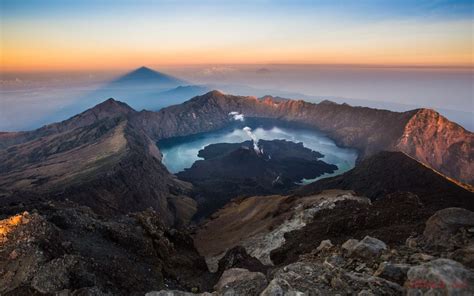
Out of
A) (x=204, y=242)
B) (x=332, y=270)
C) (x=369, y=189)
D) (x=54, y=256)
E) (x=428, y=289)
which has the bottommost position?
(x=369, y=189)

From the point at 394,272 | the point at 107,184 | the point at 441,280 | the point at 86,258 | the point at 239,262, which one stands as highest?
the point at 441,280

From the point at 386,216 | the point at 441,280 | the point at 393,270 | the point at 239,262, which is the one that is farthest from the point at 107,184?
the point at 441,280

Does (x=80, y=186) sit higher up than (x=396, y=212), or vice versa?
(x=396, y=212)

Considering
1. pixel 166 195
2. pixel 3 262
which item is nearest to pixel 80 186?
pixel 166 195

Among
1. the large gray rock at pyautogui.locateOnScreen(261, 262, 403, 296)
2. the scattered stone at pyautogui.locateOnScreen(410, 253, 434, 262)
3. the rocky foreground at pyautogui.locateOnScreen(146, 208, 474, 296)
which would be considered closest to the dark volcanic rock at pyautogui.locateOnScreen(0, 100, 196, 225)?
the rocky foreground at pyautogui.locateOnScreen(146, 208, 474, 296)

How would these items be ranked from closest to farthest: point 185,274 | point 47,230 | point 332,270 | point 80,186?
point 332,270
point 47,230
point 185,274
point 80,186

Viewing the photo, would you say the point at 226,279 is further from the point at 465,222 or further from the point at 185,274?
the point at 465,222

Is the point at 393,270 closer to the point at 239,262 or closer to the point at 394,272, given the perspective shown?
the point at 394,272
